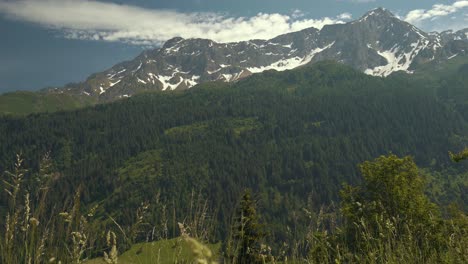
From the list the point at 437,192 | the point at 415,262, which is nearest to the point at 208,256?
the point at 415,262

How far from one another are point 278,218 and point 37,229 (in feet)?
575

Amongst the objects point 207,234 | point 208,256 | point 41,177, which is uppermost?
point 208,256

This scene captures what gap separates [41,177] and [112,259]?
8.91ft

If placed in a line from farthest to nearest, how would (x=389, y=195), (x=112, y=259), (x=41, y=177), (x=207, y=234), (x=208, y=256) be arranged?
1. (x=389, y=195)
2. (x=207, y=234)
3. (x=41, y=177)
4. (x=112, y=259)
5. (x=208, y=256)

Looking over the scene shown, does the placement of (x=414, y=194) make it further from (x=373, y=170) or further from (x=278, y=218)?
(x=278, y=218)

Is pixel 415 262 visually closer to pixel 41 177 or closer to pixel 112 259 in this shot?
pixel 112 259

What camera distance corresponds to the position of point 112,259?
2.48 meters

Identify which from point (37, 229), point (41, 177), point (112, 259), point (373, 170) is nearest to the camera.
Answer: point (112, 259)

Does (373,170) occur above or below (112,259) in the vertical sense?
below

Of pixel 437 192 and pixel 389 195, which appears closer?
pixel 389 195

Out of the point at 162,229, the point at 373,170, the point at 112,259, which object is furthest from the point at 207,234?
the point at 373,170

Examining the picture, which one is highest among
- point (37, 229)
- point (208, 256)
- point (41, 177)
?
point (208, 256)

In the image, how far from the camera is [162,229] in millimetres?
4930

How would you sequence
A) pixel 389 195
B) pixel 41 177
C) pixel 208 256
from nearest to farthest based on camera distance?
pixel 208 256 < pixel 41 177 < pixel 389 195
